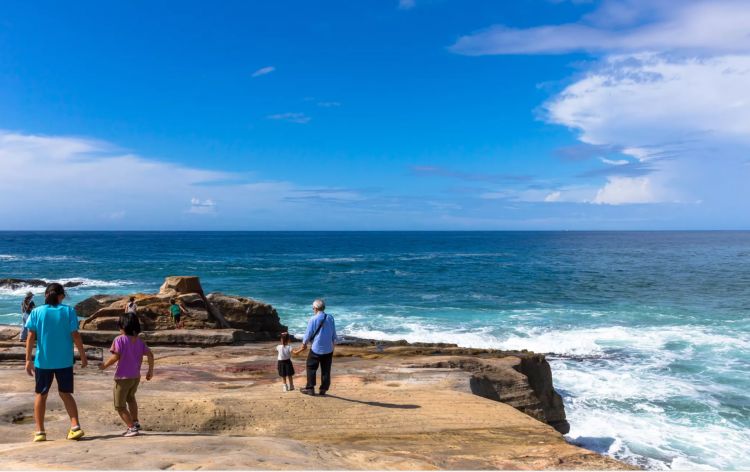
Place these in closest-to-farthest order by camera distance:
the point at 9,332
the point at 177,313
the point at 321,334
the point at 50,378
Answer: the point at 50,378 → the point at 321,334 → the point at 9,332 → the point at 177,313

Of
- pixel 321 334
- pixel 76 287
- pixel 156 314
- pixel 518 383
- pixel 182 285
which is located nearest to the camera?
pixel 321 334

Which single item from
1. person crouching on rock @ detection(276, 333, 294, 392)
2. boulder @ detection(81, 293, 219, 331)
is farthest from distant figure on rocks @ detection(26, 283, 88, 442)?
boulder @ detection(81, 293, 219, 331)

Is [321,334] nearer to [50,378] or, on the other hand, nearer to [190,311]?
[50,378]

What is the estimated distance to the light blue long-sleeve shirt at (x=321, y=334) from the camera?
9.13 metres

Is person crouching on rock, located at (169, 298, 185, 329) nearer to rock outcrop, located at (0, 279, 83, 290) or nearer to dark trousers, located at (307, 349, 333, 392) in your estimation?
dark trousers, located at (307, 349, 333, 392)

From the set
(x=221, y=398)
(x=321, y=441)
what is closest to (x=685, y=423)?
(x=321, y=441)

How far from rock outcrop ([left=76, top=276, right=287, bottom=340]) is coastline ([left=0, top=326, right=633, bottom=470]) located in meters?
4.87

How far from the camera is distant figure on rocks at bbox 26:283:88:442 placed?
624 cm

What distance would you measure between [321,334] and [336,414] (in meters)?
1.35

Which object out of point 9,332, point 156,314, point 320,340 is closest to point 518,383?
point 320,340

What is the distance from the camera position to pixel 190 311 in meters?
18.3

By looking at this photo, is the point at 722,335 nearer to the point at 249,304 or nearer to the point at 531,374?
the point at 531,374

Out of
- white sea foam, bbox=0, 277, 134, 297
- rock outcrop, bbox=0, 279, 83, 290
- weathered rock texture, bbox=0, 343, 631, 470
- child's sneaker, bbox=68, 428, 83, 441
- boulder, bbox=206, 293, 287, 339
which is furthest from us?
rock outcrop, bbox=0, 279, 83, 290

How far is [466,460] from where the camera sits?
691cm
